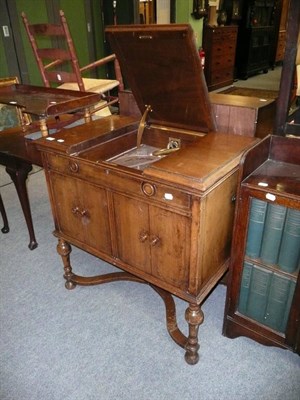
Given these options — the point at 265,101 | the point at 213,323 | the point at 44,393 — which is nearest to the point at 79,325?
the point at 44,393

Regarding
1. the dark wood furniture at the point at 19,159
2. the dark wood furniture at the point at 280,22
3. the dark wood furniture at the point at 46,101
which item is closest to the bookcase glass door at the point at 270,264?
the dark wood furniture at the point at 46,101

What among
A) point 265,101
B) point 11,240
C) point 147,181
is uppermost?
point 265,101

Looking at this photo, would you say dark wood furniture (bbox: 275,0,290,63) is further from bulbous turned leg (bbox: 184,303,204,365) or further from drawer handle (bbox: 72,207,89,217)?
bulbous turned leg (bbox: 184,303,204,365)

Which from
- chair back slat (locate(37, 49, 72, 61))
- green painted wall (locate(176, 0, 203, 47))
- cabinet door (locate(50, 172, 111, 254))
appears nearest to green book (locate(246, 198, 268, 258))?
cabinet door (locate(50, 172, 111, 254))

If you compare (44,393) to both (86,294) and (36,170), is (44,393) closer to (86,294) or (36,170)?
(86,294)

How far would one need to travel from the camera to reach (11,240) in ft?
7.16

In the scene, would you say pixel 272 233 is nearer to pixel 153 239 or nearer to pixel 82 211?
pixel 153 239

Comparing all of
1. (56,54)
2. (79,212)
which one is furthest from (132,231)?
(56,54)

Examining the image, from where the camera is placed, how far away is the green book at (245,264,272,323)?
1201mm

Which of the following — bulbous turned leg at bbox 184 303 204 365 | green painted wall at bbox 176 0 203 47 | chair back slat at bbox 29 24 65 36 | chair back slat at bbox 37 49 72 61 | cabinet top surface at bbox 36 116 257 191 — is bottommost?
bulbous turned leg at bbox 184 303 204 365

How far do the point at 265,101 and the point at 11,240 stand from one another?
5.81ft

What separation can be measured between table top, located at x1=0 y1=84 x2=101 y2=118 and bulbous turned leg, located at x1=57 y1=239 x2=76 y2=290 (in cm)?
62

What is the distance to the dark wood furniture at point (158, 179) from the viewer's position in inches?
41.3

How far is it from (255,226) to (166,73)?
2.15ft
